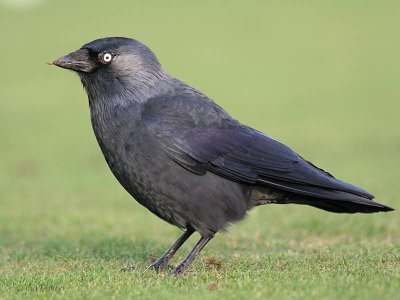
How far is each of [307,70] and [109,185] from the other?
55.2 ft

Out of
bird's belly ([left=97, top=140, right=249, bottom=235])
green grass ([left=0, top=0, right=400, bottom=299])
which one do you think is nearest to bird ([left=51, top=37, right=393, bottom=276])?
bird's belly ([left=97, top=140, right=249, bottom=235])

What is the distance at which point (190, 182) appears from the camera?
7195 millimetres

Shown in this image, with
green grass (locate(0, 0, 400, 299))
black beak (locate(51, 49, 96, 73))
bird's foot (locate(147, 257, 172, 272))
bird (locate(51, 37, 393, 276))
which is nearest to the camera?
green grass (locate(0, 0, 400, 299))

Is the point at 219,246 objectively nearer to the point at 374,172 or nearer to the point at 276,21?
the point at 374,172

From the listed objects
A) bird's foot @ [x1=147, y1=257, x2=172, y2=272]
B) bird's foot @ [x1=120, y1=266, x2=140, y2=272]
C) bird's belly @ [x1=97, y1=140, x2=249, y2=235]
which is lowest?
bird's foot @ [x1=120, y1=266, x2=140, y2=272]

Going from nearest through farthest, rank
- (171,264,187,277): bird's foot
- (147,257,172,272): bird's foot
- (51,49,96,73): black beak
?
(171,264,187,277): bird's foot < (147,257,172,272): bird's foot < (51,49,96,73): black beak

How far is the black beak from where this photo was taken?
756 centimetres

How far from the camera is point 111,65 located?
7.61 metres

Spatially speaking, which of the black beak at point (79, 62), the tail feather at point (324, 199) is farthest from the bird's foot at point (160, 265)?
the black beak at point (79, 62)

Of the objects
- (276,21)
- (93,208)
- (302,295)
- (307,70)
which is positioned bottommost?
(93,208)

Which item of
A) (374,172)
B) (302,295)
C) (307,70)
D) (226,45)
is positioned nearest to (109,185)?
(374,172)

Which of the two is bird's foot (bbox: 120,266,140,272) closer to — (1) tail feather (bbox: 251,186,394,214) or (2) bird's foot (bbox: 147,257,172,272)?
(2) bird's foot (bbox: 147,257,172,272)

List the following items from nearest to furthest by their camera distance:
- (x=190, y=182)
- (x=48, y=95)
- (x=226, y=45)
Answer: (x=190, y=182) < (x=48, y=95) < (x=226, y=45)

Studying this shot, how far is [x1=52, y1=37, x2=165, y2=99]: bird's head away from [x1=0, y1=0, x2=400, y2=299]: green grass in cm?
159
